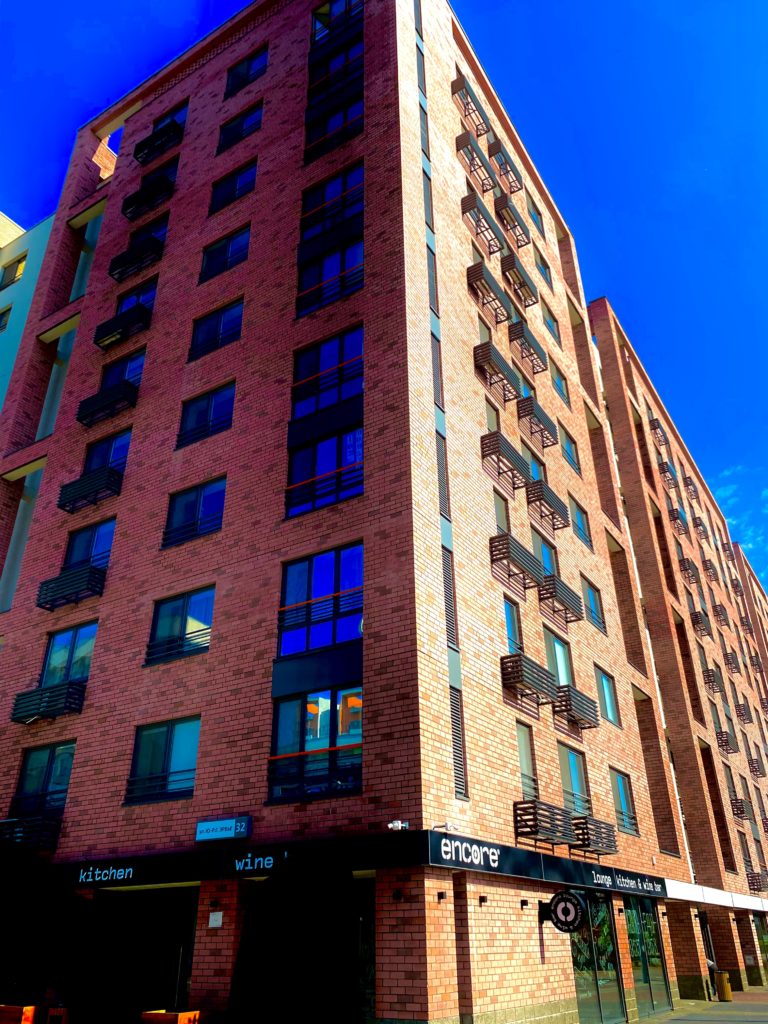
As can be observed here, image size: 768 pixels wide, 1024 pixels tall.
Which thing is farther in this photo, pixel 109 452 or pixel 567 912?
pixel 109 452

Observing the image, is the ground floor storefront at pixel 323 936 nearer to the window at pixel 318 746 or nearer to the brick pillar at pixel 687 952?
the window at pixel 318 746

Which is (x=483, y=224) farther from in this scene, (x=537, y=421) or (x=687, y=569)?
(x=687, y=569)

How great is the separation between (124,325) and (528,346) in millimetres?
14897

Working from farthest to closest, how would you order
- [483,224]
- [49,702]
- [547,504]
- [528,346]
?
[528,346]
[483,224]
[547,504]
[49,702]

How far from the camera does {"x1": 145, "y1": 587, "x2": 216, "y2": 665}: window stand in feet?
66.9

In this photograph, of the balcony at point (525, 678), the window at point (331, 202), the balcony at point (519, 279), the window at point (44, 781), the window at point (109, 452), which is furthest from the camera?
the balcony at point (519, 279)

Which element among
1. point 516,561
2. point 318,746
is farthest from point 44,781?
point 516,561

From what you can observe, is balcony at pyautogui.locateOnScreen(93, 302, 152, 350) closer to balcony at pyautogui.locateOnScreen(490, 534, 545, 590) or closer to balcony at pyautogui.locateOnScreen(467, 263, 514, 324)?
balcony at pyautogui.locateOnScreen(467, 263, 514, 324)

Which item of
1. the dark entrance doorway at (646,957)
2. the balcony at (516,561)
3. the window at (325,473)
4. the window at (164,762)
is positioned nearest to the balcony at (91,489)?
the window at (325,473)

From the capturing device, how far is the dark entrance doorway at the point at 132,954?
1648 centimetres

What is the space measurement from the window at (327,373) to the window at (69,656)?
8.77 meters

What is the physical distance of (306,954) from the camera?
1405cm

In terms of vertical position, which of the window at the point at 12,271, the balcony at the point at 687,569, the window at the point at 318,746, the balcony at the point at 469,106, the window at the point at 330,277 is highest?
the balcony at the point at 469,106

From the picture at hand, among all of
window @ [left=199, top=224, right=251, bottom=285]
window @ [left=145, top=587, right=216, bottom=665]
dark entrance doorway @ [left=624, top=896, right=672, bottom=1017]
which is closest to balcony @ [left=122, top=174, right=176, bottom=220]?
window @ [left=199, top=224, right=251, bottom=285]
